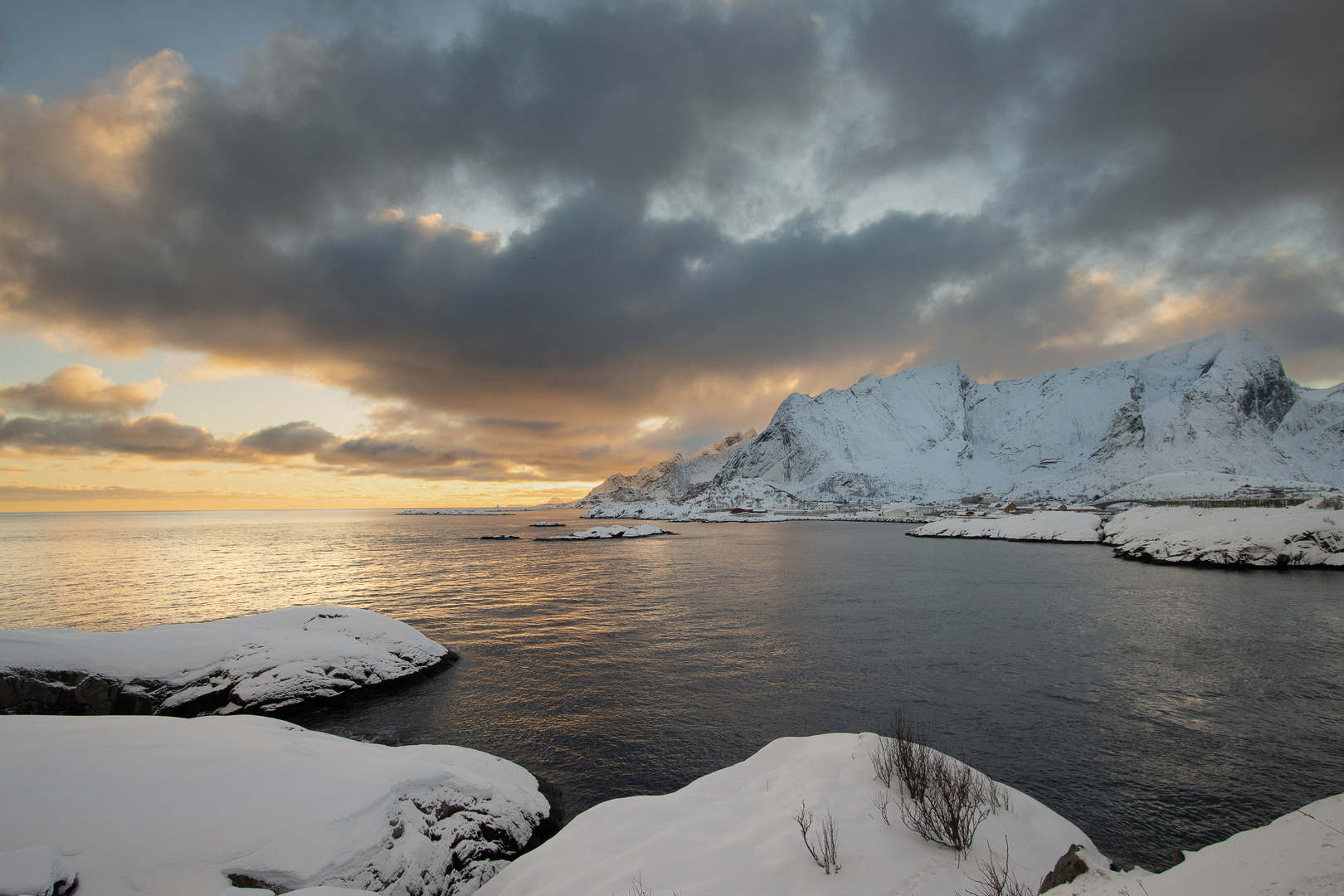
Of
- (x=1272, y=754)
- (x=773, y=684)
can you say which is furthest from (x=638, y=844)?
(x=1272, y=754)

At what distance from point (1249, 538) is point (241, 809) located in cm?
6631

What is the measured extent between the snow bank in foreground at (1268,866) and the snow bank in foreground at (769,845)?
38.7 inches

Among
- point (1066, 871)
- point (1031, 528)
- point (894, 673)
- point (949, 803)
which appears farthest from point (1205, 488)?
point (1066, 871)

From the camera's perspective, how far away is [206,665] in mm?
13109

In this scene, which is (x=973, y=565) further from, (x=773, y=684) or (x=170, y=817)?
(x=170, y=817)

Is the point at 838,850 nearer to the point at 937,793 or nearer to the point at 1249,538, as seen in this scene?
the point at 937,793

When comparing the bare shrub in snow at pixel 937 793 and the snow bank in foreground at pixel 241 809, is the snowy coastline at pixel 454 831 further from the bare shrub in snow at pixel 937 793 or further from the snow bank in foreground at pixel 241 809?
the bare shrub in snow at pixel 937 793

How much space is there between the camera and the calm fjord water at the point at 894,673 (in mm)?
10445

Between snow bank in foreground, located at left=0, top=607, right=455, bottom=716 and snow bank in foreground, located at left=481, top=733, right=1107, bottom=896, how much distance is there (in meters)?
10.7

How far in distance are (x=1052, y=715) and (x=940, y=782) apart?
9707 millimetres

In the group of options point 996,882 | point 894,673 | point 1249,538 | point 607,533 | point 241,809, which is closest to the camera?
point 996,882

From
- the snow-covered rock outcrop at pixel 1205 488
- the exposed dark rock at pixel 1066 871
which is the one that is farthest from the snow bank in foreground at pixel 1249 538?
the snow-covered rock outcrop at pixel 1205 488

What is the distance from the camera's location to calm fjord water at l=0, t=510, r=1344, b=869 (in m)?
10.4

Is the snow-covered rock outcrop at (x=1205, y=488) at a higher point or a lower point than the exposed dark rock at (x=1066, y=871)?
higher
